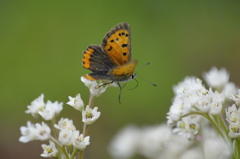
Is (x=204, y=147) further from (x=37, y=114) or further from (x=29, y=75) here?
(x=29, y=75)

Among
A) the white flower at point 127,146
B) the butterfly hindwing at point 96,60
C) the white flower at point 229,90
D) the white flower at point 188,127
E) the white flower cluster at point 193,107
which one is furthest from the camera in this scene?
the white flower at point 127,146

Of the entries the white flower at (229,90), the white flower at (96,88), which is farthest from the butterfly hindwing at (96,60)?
the white flower at (229,90)

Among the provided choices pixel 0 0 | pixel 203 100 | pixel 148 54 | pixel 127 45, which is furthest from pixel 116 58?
pixel 0 0

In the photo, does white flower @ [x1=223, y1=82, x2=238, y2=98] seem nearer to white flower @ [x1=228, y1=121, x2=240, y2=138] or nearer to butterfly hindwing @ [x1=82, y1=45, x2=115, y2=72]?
white flower @ [x1=228, y1=121, x2=240, y2=138]

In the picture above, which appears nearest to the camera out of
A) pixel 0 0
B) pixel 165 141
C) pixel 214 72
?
pixel 165 141

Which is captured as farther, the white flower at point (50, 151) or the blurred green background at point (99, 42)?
the blurred green background at point (99, 42)

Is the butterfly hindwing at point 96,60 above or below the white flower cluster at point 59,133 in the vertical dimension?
above

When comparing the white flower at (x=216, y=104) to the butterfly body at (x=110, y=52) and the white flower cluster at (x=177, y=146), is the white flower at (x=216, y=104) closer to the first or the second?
the white flower cluster at (x=177, y=146)
